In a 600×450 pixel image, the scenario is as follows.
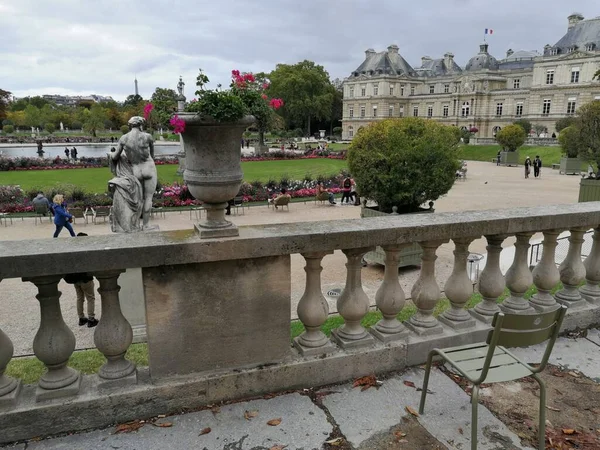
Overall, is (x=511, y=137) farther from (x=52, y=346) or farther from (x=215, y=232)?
(x=52, y=346)

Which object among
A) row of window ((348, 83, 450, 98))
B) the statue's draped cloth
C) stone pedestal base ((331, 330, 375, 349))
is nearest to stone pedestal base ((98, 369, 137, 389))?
stone pedestal base ((331, 330, 375, 349))

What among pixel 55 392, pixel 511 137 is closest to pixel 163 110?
pixel 55 392

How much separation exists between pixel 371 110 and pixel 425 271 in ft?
303

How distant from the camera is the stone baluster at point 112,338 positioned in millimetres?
2674

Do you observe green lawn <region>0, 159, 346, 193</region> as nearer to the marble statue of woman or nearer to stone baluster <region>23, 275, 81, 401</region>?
the marble statue of woman

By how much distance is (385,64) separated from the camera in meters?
90.1

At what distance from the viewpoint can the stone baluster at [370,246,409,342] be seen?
3.17 meters

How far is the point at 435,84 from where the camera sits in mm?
92250

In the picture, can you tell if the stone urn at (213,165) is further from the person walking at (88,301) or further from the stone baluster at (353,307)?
the person walking at (88,301)

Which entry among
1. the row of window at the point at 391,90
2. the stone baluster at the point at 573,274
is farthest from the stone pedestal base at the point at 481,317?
the row of window at the point at 391,90

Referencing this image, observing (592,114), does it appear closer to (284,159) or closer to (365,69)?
(284,159)

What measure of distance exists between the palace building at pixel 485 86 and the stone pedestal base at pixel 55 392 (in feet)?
225

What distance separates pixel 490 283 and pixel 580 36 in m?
80.7

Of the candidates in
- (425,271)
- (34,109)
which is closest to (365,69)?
(34,109)
